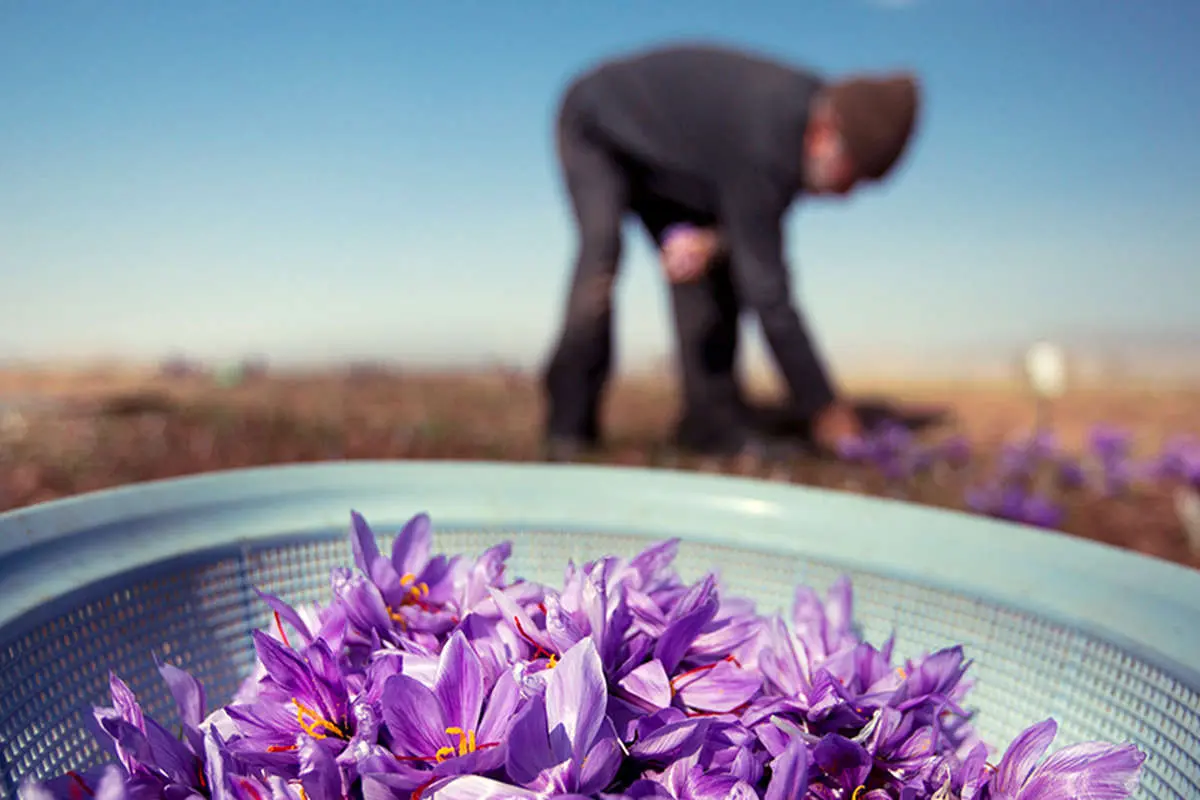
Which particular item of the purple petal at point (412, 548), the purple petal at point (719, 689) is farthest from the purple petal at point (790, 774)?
the purple petal at point (412, 548)

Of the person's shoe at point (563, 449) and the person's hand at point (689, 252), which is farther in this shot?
the person's hand at point (689, 252)

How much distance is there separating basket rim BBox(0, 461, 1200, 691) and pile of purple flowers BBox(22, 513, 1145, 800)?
21 cm

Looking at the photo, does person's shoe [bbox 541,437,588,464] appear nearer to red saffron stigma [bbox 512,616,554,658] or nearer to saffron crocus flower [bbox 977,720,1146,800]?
red saffron stigma [bbox 512,616,554,658]

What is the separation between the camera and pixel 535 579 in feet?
4.35

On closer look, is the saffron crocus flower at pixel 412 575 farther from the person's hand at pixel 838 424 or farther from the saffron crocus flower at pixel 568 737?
the person's hand at pixel 838 424

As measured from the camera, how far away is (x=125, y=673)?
1.09 meters

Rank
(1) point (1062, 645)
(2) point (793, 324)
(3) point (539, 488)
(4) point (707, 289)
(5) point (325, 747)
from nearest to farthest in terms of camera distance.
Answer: (5) point (325, 747) → (1) point (1062, 645) → (3) point (539, 488) → (2) point (793, 324) → (4) point (707, 289)

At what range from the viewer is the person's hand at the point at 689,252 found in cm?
425

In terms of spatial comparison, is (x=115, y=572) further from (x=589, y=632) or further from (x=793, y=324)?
(x=793, y=324)

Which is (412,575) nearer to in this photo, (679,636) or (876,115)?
(679,636)

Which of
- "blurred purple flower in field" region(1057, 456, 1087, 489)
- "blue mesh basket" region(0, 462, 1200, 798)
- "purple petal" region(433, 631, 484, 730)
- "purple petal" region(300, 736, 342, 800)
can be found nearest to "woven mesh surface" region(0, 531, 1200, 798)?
"blue mesh basket" region(0, 462, 1200, 798)

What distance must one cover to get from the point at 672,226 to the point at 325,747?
4.01 metres

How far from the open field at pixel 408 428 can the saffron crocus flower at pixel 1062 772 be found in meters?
2.66

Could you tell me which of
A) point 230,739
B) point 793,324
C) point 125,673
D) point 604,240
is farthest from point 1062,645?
point 604,240
